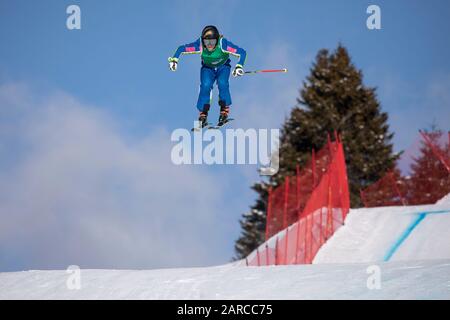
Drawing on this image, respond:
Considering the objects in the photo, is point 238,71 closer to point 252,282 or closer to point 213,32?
point 213,32

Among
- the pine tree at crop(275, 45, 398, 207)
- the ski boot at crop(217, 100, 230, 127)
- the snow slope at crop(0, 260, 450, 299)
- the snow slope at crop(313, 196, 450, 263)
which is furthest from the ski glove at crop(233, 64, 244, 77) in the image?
the pine tree at crop(275, 45, 398, 207)

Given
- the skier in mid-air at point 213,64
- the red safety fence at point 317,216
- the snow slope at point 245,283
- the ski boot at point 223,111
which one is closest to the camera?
the snow slope at point 245,283

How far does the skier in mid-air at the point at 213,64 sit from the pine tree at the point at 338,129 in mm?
18298

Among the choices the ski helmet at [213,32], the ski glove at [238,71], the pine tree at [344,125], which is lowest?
the ski glove at [238,71]

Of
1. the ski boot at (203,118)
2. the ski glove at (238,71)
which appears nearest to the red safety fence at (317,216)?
the ski boot at (203,118)

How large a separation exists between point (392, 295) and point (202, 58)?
12.3ft

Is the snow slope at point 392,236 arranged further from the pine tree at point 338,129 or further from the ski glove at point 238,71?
the pine tree at point 338,129

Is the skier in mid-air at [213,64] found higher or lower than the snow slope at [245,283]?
higher

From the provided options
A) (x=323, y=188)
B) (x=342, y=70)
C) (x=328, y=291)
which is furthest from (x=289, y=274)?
Result: (x=342, y=70)

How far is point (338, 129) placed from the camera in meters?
28.2

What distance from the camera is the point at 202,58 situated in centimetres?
795

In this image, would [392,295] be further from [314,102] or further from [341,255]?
[314,102]

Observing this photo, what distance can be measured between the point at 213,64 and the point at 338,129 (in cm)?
2087

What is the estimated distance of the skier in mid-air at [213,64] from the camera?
25.5 feet
